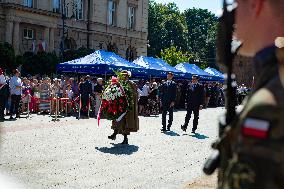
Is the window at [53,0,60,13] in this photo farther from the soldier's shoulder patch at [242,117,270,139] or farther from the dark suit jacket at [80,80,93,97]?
the soldier's shoulder patch at [242,117,270,139]

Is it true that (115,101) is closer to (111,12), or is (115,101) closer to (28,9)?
(28,9)

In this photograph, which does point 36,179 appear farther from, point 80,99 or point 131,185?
point 80,99

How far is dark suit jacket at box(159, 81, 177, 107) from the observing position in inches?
549

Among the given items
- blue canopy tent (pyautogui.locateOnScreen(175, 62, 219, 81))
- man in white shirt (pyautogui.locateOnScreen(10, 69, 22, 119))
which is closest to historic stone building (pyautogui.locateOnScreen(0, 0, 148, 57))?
blue canopy tent (pyautogui.locateOnScreen(175, 62, 219, 81))

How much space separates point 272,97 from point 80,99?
17862 mm

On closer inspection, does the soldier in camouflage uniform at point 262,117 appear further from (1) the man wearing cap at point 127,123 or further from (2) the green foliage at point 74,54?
(2) the green foliage at point 74,54

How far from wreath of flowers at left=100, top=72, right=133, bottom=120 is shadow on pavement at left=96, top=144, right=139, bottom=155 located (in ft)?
2.43

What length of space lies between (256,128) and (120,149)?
348 inches

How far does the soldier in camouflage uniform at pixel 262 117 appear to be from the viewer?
1079mm

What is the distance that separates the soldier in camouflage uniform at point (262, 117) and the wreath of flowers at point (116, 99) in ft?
30.1

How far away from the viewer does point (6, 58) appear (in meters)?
29.8

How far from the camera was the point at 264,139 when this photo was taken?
43.3 inches

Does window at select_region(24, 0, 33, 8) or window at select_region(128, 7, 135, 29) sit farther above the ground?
window at select_region(128, 7, 135, 29)

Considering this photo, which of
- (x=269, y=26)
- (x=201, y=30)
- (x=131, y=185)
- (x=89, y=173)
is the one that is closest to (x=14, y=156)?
(x=89, y=173)
